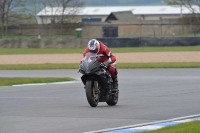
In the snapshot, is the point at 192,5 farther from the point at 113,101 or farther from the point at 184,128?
the point at 184,128

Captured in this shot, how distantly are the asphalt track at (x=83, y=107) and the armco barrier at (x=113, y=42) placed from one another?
23708mm

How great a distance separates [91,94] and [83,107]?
0.43 metres

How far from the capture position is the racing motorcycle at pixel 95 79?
522 inches

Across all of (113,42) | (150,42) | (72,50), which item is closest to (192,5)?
(150,42)

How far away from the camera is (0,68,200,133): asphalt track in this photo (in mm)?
10617

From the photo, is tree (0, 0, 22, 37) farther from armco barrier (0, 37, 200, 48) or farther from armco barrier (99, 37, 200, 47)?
armco barrier (99, 37, 200, 47)

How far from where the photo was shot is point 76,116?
1180 centimetres

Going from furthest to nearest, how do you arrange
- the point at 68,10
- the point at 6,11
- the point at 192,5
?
the point at 192,5, the point at 68,10, the point at 6,11

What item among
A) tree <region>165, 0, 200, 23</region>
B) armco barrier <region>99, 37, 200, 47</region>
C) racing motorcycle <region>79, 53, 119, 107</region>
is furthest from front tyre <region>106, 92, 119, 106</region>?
tree <region>165, 0, 200, 23</region>

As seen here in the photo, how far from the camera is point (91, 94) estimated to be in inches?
522

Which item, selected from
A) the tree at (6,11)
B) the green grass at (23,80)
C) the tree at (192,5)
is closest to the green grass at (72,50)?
the green grass at (23,80)

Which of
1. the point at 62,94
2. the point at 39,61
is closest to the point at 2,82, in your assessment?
the point at 62,94

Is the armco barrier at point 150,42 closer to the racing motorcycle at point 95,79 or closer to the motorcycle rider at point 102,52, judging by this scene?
the motorcycle rider at point 102,52

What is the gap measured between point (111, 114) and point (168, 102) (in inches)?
103
